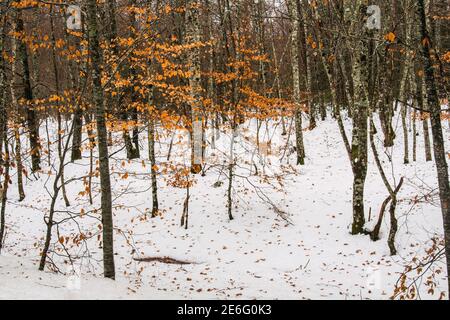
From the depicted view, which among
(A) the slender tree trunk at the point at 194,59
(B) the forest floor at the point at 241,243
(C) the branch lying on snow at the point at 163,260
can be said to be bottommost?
(C) the branch lying on snow at the point at 163,260

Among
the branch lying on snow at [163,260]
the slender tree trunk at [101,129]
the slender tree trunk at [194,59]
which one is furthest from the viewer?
the slender tree trunk at [194,59]

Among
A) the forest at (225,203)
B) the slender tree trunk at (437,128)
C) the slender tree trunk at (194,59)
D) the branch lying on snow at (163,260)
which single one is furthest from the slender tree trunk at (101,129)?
the slender tree trunk at (194,59)

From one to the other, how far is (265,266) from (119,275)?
378 cm

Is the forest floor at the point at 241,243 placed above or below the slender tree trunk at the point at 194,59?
below

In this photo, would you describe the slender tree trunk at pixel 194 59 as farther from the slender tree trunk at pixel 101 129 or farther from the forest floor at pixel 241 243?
the slender tree trunk at pixel 101 129

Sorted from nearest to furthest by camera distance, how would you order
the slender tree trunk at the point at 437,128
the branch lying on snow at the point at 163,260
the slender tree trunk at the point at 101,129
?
the slender tree trunk at the point at 437,128 → the slender tree trunk at the point at 101,129 → the branch lying on snow at the point at 163,260

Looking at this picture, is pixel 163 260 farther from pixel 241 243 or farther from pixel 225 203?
pixel 225 203

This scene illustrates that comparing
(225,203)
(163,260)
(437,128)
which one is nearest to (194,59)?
(225,203)

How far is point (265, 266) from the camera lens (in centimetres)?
978

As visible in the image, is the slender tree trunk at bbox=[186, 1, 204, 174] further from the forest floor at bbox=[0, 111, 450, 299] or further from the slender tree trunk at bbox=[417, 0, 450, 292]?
the slender tree trunk at bbox=[417, 0, 450, 292]

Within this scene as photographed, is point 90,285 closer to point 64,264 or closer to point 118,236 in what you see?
point 64,264

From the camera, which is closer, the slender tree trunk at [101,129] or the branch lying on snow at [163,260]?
the slender tree trunk at [101,129]

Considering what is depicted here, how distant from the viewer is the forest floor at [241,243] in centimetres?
765
